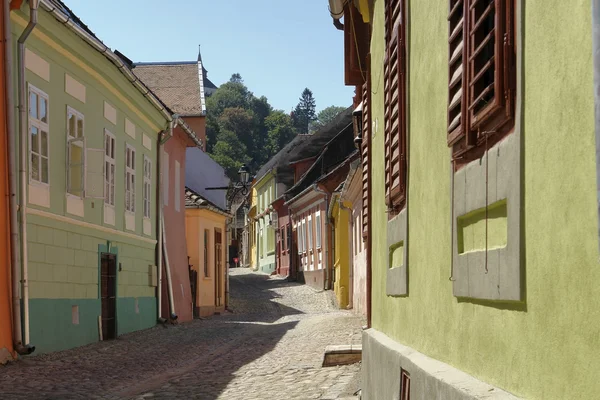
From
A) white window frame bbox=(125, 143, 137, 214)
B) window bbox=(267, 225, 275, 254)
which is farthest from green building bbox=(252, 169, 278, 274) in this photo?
white window frame bbox=(125, 143, 137, 214)

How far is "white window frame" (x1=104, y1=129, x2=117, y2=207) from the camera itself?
19.0 m

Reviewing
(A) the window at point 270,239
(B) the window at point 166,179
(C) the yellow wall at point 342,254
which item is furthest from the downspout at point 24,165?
(A) the window at point 270,239

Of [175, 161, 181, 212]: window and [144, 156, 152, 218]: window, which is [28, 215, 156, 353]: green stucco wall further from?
[175, 161, 181, 212]: window

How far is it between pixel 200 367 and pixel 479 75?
1021cm

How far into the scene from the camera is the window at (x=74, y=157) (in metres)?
16.4

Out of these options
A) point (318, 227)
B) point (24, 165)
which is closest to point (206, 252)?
point (318, 227)

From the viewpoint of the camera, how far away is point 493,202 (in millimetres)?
3996

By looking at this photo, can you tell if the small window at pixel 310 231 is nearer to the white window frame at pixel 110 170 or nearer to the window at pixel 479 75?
the white window frame at pixel 110 170

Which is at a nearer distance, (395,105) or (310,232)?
(395,105)

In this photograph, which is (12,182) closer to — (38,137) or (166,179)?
(38,137)

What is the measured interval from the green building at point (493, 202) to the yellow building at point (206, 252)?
23.5 meters

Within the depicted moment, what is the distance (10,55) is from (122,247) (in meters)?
7.84

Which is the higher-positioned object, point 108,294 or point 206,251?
point 206,251

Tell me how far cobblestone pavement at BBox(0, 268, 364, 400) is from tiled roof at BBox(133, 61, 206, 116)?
15.7 meters
